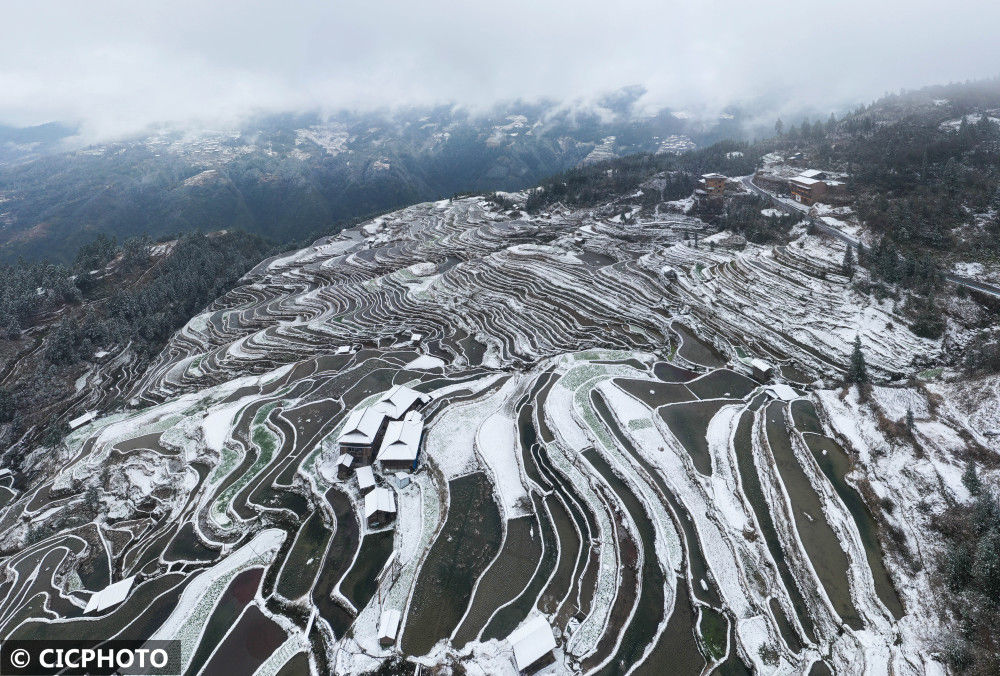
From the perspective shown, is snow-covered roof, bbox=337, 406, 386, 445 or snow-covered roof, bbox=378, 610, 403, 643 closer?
snow-covered roof, bbox=378, 610, 403, 643

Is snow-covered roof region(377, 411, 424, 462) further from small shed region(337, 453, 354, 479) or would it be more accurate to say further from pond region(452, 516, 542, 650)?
pond region(452, 516, 542, 650)

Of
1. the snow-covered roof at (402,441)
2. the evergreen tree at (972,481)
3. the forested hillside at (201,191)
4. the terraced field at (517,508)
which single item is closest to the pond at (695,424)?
the terraced field at (517,508)

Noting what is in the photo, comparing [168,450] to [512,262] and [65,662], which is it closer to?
[65,662]

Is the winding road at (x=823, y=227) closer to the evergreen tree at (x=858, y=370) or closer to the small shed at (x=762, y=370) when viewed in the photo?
the evergreen tree at (x=858, y=370)

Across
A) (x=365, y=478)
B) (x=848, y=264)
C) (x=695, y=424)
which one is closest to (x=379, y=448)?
(x=365, y=478)

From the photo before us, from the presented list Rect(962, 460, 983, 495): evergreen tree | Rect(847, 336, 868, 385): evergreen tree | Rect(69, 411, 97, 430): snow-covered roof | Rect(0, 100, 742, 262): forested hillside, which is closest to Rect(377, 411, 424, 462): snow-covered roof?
Rect(962, 460, 983, 495): evergreen tree

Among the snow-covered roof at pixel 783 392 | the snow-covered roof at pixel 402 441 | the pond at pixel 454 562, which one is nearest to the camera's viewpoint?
the pond at pixel 454 562
